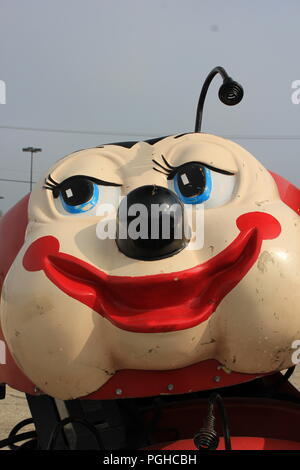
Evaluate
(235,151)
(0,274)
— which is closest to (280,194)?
(235,151)

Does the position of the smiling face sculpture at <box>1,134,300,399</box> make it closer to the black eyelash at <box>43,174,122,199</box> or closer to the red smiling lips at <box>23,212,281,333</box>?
the red smiling lips at <box>23,212,281,333</box>

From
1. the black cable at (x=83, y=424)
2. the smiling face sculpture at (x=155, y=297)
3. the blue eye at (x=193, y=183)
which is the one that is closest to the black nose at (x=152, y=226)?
the smiling face sculpture at (x=155, y=297)

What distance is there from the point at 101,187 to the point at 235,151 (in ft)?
1.95

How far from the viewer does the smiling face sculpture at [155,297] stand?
190cm

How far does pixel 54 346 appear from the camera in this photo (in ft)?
6.35

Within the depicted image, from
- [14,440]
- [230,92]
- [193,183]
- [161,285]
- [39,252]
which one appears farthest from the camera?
[230,92]

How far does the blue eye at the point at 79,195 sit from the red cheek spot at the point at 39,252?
0.67ft

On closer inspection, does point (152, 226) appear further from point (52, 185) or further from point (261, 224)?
point (52, 185)

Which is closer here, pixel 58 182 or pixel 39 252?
pixel 39 252

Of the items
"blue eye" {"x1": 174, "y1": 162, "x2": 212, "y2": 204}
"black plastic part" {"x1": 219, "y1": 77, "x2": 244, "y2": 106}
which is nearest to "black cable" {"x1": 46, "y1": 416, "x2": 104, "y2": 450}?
"blue eye" {"x1": 174, "y1": 162, "x2": 212, "y2": 204}

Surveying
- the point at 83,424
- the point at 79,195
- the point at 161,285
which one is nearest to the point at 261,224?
the point at 161,285

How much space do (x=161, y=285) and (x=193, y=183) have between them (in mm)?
479

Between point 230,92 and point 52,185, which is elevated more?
Result: point 230,92

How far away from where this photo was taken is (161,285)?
1914 millimetres
